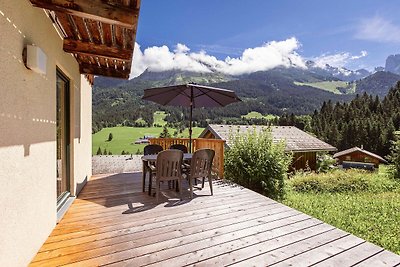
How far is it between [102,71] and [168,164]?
2736 millimetres

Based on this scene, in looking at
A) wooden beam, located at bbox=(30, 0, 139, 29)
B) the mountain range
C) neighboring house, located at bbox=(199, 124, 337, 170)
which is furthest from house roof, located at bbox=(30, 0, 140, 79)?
neighboring house, located at bbox=(199, 124, 337, 170)

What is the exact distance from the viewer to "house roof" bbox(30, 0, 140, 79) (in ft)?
7.52

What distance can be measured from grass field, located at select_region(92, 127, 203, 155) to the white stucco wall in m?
20.9

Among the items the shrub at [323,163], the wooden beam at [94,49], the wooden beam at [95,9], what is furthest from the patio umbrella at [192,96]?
the shrub at [323,163]

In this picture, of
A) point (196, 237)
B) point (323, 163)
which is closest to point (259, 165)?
point (196, 237)

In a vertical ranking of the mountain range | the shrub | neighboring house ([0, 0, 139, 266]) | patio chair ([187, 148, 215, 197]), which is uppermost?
the mountain range

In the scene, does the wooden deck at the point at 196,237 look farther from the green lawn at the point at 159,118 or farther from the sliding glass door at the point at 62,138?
the green lawn at the point at 159,118

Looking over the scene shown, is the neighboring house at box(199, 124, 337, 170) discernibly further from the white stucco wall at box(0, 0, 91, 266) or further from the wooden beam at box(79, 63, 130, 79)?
the white stucco wall at box(0, 0, 91, 266)

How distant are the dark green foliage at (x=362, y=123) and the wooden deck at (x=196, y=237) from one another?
44.4 metres

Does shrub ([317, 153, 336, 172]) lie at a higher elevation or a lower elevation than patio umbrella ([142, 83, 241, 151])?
lower

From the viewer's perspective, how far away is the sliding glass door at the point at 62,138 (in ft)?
12.2

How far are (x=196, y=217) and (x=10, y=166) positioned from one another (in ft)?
8.04

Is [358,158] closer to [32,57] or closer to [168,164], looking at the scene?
[168,164]

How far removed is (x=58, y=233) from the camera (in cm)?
301
